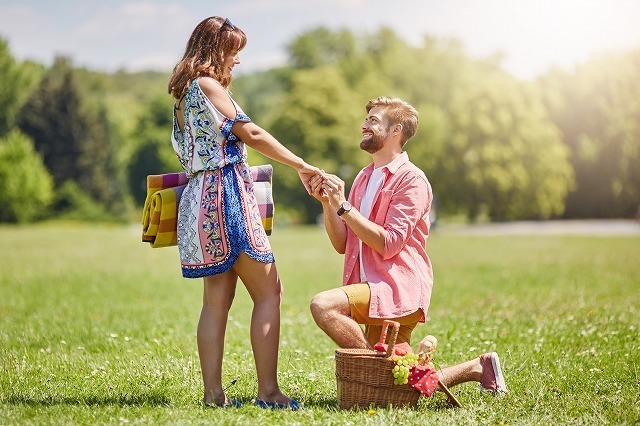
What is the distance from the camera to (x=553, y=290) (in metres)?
13.2

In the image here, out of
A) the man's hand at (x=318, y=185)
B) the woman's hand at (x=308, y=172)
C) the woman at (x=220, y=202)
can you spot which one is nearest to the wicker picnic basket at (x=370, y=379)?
the woman at (x=220, y=202)

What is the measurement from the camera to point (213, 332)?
545 centimetres

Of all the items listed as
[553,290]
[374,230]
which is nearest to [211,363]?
[374,230]

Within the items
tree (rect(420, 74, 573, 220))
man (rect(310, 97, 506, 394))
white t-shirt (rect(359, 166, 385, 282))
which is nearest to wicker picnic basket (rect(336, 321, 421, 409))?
man (rect(310, 97, 506, 394))

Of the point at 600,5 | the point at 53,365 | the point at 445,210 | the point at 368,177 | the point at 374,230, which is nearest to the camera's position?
the point at 374,230

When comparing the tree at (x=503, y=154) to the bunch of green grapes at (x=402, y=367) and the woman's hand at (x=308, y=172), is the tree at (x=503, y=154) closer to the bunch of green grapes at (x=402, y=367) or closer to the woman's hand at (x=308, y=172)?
the woman's hand at (x=308, y=172)

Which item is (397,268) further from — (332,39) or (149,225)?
(332,39)

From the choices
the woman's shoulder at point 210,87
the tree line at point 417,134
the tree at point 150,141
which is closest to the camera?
the woman's shoulder at point 210,87

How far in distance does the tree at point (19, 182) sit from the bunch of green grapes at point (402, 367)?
53.4 meters

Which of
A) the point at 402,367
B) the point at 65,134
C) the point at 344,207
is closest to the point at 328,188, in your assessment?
the point at 344,207

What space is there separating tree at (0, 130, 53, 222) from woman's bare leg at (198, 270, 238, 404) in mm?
52694

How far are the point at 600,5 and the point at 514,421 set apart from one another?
1213 inches

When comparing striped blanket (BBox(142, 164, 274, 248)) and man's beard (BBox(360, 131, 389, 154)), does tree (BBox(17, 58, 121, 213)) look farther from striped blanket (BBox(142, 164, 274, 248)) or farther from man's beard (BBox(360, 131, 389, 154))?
man's beard (BBox(360, 131, 389, 154))

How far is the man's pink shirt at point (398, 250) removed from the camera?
5469 mm
